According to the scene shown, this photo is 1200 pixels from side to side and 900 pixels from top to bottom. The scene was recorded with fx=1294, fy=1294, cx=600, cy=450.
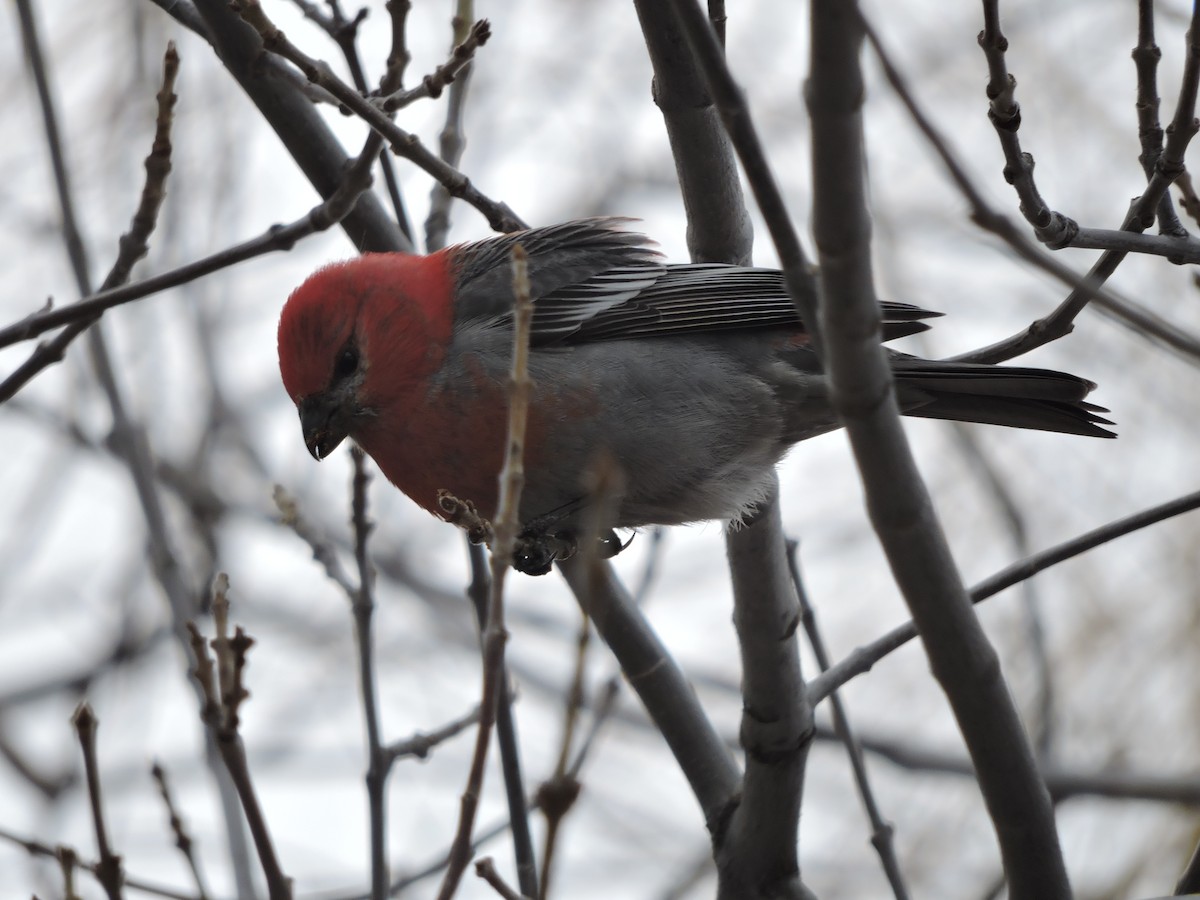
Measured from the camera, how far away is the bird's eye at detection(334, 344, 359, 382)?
182 inches

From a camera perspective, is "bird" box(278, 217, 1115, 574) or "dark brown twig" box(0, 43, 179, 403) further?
"bird" box(278, 217, 1115, 574)

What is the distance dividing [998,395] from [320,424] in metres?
2.31

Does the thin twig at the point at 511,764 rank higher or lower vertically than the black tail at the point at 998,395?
lower

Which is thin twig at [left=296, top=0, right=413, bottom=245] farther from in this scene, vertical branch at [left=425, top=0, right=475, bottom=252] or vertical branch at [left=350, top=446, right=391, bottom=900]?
vertical branch at [left=350, top=446, right=391, bottom=900]

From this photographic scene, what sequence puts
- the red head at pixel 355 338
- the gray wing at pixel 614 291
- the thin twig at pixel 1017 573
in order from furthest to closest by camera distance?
the red head at pixel 355 338, the gray wing at pixel 614 291, the thin twig at pixel 1017 573

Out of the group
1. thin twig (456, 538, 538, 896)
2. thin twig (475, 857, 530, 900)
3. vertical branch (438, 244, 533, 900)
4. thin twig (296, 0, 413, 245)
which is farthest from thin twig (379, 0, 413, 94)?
thin twig (475, 857, 530, 900)

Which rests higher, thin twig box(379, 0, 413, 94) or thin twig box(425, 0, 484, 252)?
thin twig box(425, 0, 484, 252)

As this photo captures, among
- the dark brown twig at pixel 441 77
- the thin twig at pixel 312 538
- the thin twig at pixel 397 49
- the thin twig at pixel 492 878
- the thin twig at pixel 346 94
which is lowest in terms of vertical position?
the thin twig at pixel 492 878

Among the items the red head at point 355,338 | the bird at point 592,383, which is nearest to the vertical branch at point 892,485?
the bird at point 592,383

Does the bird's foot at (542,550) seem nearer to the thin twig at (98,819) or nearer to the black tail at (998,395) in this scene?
the black tail at (998,395)

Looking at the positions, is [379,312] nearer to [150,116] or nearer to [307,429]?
[307,429]

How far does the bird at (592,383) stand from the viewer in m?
4.21

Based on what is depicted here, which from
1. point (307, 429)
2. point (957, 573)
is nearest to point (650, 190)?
point (307, 429)

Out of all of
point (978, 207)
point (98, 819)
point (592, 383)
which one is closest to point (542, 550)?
point (592, 383)
